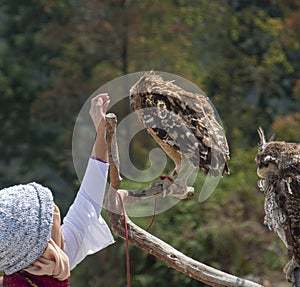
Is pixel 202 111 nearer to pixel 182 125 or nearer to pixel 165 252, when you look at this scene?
pixel 182 125

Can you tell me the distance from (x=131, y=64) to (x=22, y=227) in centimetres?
616

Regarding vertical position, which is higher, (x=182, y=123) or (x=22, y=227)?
(x=22, y=227)

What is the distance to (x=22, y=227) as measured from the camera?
138 centimetres

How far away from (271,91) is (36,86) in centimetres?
276

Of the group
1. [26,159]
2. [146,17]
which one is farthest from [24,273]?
[26,159]

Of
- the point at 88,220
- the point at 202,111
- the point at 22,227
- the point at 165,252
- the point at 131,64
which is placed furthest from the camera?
the point at 131,64

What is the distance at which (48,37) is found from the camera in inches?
307

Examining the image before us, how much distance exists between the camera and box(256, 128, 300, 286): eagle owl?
2186 millimetres

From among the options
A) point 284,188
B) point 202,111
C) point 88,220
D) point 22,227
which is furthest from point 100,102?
point 202,111

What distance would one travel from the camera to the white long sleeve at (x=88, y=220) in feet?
5.35

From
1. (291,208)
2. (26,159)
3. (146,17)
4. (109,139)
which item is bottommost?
(26,159)

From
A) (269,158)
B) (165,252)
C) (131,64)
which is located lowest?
→ (131,64)

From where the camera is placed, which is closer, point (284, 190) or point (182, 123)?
point (284, 190)

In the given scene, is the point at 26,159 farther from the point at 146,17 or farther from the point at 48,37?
the point at 146,17
